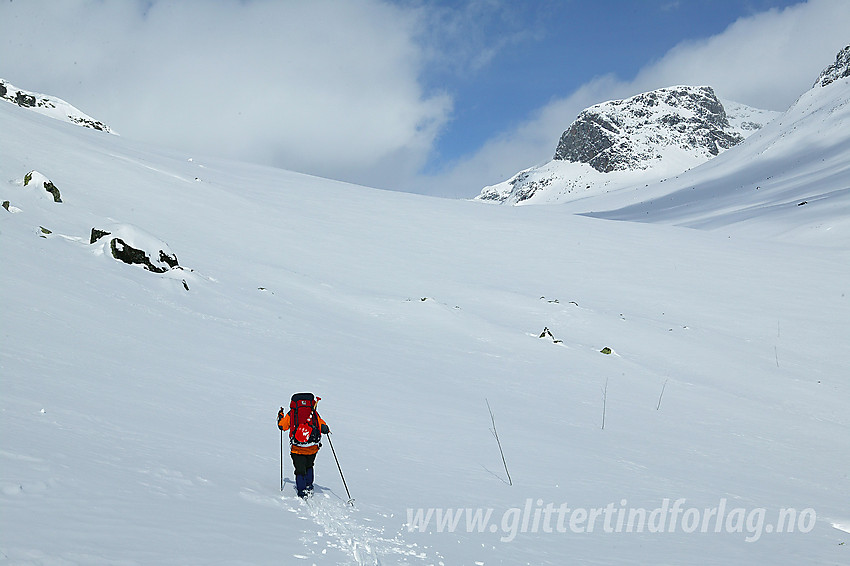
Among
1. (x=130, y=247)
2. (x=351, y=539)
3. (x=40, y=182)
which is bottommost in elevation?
(x=351, y=539)

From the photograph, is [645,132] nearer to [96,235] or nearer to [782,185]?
[782,185]

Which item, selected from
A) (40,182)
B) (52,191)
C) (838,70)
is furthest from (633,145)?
(40,182)

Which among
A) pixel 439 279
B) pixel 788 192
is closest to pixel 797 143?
pixel 788 192

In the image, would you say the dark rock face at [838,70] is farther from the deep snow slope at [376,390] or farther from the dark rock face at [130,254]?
the dark rock face at [130,254]

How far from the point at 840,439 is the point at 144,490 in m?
12.0

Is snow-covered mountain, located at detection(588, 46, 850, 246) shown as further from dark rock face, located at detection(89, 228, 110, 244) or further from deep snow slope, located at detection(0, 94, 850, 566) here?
dark rock face, located at detection(89, 228, 110, 244)

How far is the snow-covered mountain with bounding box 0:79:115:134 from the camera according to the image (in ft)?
236

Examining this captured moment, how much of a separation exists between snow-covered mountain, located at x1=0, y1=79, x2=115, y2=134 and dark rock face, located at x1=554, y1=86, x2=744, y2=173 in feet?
471

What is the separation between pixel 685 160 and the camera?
162 meters

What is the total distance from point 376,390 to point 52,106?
9313 cm

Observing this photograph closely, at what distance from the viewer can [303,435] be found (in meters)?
5.36

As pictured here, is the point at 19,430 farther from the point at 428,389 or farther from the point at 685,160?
the point at 685,160

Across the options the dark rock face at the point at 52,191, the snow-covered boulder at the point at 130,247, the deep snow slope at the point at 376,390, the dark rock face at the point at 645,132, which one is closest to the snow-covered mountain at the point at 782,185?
the deep snow slope at the point at 376,390

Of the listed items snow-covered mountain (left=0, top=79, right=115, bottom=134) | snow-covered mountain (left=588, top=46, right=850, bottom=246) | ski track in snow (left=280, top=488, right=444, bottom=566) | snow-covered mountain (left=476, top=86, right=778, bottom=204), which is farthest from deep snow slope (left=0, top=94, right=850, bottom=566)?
snow-covered mountain (left=476, top=86, right=778, bottom=204)
